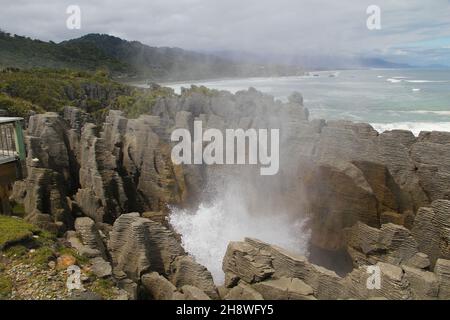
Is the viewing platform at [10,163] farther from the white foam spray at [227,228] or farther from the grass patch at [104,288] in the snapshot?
the white foam spray at [227,228]

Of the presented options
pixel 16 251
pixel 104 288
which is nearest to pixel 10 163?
pixel 16 251

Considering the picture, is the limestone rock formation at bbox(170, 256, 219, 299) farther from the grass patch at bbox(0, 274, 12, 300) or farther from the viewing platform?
the viewing platform

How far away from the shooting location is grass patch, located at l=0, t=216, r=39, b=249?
11.5 meters

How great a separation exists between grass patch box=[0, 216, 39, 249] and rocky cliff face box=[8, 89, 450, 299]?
156cm

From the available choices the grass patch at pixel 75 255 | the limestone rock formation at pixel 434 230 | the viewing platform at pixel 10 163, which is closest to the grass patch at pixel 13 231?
the grass patch at pixel 75 255

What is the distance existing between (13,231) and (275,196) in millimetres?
10892

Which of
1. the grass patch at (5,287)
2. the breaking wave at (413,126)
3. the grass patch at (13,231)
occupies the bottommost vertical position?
the grass patch at (5,287)

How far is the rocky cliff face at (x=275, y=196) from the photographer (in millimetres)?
11086

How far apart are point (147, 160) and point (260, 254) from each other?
34.4 ft

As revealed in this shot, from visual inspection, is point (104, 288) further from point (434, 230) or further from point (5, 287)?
point (434, 230)

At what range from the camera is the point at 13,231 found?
11.9 metres

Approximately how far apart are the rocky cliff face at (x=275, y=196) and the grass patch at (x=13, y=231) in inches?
61.4

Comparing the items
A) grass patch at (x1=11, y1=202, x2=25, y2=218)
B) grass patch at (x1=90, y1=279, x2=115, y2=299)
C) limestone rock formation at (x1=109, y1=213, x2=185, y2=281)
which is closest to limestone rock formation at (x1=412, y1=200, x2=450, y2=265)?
limestone rock formation at (x1=109, y1=213, x2=185, y2=281)

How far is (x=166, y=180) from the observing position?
64.8 feet
